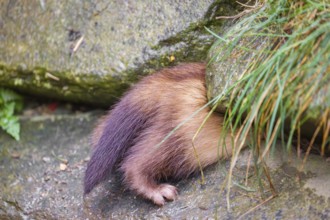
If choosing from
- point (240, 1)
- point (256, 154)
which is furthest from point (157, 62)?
point (256, 154)

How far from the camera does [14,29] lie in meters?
4.01

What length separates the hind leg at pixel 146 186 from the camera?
3150mm

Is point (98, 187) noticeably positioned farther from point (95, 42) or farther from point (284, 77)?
point (284, 77)

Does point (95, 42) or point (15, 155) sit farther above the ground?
point (95, 42)

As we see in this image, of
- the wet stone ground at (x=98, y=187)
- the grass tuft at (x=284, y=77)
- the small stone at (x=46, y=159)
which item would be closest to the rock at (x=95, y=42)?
the wet stone ground at (x=98, y=187)

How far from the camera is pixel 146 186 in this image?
3158 mm

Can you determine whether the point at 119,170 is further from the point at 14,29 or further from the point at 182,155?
the point at 14,29

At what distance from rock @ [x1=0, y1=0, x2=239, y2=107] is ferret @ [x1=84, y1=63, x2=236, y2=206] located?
37 centimetres

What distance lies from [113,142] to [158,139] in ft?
0.76

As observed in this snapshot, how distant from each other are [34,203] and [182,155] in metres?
0.92

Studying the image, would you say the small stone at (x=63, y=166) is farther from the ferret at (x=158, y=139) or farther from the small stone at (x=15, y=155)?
the ferret at (x=158, y=139)

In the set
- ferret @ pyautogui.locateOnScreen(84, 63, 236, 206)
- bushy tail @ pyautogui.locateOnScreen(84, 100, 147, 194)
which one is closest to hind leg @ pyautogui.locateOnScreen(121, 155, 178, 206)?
ferret @ pyautogui.locateOnScreen(84, 63, 236, 206)


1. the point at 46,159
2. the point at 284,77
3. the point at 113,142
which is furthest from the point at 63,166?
the point at 284,77

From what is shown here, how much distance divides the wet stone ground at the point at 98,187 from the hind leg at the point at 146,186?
0.16ft
